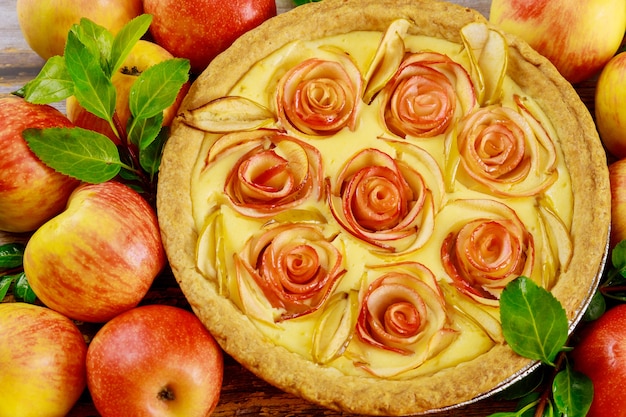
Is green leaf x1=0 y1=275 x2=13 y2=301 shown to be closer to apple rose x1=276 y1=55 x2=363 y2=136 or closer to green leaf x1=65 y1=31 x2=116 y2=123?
green leaf x1=65 y1=31 x2=116 y2=123

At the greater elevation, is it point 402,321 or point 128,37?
point 128,37

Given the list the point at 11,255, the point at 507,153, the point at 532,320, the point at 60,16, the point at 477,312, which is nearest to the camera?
the point at 532,320

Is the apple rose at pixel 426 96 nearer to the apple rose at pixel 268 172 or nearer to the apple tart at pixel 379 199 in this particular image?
the apple tart at pixel 379 199

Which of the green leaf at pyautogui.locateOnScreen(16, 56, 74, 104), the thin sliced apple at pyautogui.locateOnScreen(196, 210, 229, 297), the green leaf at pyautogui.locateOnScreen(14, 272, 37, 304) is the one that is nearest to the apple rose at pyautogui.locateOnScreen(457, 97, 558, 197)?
the thin sliced apple at pyautogui.locateOnScreen(196, 210, 229, 297)

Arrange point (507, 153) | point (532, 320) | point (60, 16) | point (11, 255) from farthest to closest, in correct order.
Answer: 1. point (60, 16)
2. point (11, 255)
3. point (507, 153)
4. point (532, 320)

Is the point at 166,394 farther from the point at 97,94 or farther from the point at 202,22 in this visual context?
the point at 202,22

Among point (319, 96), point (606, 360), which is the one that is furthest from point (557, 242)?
point (319, 96)

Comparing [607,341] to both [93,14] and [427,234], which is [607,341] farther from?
[93,14]
